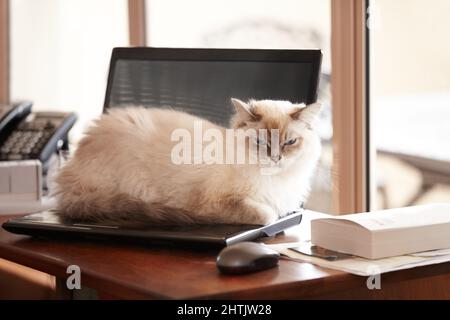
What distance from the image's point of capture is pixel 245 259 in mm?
1081

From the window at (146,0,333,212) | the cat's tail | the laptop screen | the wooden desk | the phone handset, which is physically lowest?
the wooden desk

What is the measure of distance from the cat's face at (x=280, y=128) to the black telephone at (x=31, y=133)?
38.2 inches

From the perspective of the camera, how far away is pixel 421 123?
1.79m

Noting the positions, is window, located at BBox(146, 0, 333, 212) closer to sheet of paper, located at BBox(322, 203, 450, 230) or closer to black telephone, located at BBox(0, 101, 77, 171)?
sheet of paper, located at BBox(322, 203, 450, 230)

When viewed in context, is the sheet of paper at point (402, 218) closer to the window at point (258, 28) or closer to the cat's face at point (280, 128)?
the cat's face at point (280, 128)

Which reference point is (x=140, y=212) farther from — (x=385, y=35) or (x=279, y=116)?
(x=385, y=35)

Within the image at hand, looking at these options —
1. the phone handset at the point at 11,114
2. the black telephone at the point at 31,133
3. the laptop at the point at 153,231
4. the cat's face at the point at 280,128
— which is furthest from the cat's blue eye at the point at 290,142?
the phone handset at the point at 11,114

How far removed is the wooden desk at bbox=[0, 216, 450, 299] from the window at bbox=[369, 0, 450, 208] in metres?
0.62

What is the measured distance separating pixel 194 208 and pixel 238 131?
0.17 meters

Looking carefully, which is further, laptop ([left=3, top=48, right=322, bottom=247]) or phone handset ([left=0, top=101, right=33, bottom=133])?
phone handset ([left=0, top=101, right=33, bottom=133])

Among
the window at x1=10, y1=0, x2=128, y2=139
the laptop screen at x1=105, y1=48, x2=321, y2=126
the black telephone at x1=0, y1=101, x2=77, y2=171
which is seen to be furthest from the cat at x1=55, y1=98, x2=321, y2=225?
the window at x1=10, y1=0, x2=128, y2=139

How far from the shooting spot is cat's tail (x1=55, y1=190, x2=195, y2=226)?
1330mm

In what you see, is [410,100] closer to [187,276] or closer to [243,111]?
[243,111]

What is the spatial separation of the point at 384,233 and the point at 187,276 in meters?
0.33
